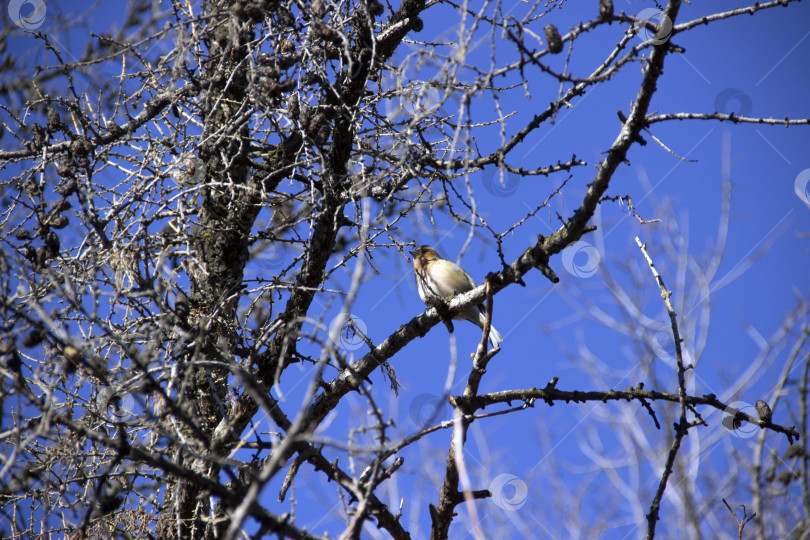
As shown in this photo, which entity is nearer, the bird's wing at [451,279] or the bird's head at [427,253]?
the bird's wing at [451,279]

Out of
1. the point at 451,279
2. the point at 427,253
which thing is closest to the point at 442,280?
the point at 451,279

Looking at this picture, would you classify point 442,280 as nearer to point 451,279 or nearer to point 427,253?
point 451,279

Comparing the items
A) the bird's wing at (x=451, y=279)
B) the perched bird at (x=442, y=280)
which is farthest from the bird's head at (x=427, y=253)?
the bird's wing at (x=451, y=279)

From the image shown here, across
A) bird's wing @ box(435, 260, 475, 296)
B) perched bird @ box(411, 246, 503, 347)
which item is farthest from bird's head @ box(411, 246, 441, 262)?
bird's wing @ box(435, 260, 475, 296)

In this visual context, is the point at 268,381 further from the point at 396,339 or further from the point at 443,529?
the point at 443,529

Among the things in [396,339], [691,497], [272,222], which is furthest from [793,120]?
[691,497]

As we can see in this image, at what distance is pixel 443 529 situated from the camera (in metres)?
2.89

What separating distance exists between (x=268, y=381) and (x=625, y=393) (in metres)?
1.91

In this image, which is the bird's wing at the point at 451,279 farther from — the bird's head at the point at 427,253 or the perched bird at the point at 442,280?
the bird's head at the point at 427,253

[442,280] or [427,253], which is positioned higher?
[427,253]

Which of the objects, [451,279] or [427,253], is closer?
[451,279]

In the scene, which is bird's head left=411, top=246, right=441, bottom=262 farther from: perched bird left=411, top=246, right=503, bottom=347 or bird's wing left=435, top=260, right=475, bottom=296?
bird's wing left=435, top=260, right=475, bottom=296

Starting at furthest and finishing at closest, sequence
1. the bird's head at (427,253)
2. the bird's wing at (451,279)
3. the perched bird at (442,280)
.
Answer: the bird's head at (427,253) → the bird's wing at (451,279) → the perched bird at (442,280)

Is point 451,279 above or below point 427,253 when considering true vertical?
below
